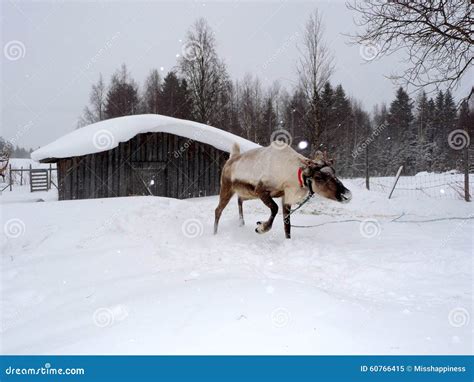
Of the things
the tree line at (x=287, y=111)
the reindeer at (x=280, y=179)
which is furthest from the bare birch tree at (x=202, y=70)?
the reindeer at (x=280, y=179)

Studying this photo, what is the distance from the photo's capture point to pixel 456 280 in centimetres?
337

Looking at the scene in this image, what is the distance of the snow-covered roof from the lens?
12.1 metres

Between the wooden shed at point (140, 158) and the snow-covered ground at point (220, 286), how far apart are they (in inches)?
273

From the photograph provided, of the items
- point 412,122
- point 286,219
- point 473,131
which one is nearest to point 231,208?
point 286,219

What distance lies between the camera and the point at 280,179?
547 centimetres

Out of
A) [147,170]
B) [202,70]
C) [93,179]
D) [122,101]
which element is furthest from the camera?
[122,101]

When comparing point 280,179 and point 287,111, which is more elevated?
point 287,111

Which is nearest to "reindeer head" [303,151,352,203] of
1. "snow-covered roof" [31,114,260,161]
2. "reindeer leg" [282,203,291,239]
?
"reindeer leg" [282,203,291,239]

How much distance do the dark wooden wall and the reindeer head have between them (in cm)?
1005

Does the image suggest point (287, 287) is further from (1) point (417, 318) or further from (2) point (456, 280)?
(2) point (456, 280)

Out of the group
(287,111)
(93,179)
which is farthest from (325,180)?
(287,111)

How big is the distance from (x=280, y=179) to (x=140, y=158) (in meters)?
9.66

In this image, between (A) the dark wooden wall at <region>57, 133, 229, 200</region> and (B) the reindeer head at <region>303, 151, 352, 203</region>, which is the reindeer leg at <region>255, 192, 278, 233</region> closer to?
(B) the reindeer head at <region>303, 151, 352, 203</region>

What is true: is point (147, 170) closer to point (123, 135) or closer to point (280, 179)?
point (123, 135)
